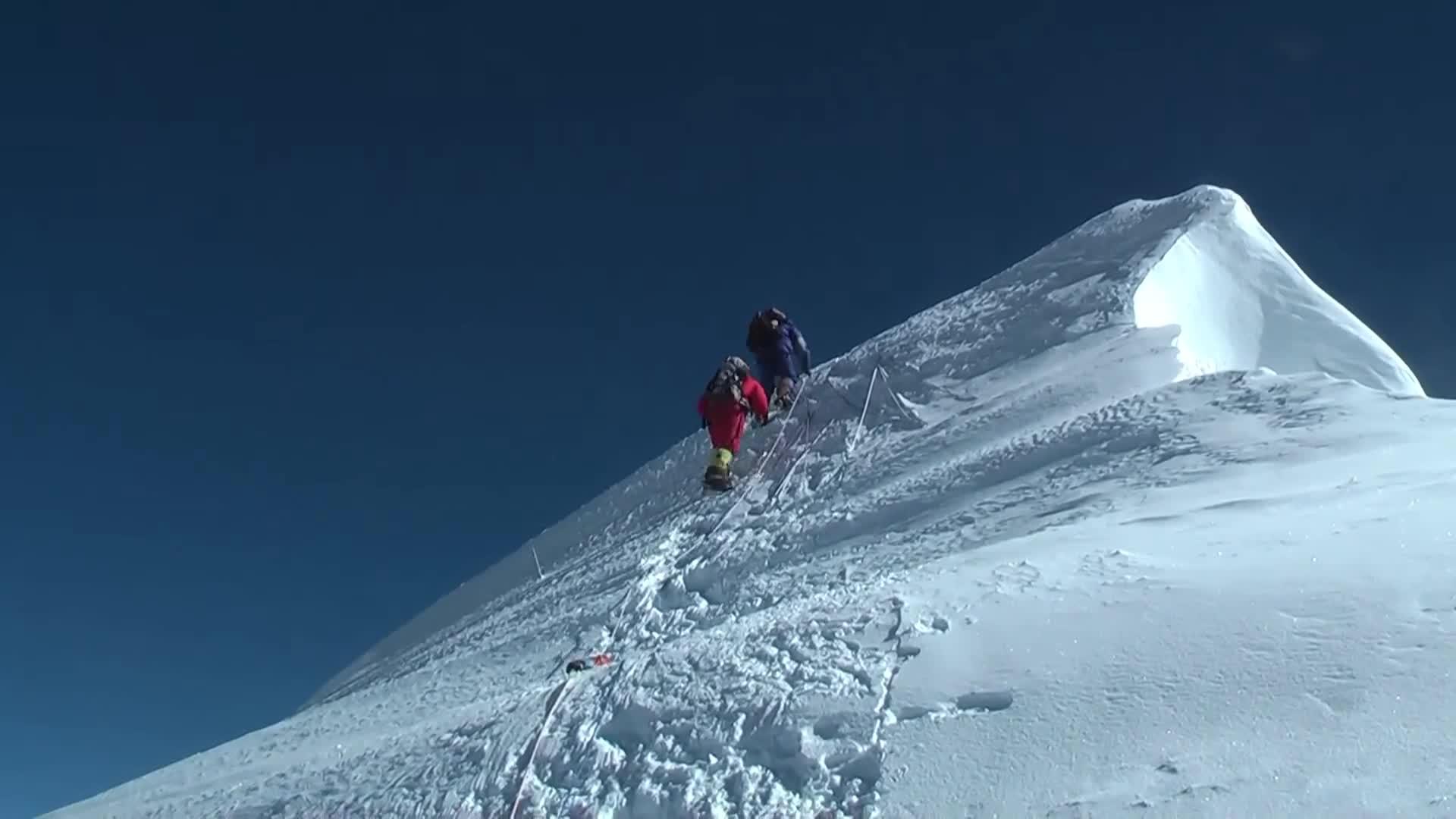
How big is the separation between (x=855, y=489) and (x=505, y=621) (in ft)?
9.91

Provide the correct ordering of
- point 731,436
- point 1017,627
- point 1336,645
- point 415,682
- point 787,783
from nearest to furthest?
point 1336,645 < point 787,783 < point 1017,627 < point 415,682 < point 731,436

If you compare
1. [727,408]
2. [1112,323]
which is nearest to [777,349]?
[727,408]

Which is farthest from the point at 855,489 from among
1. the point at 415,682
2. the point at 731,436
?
the point at 415,682

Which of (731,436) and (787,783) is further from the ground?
(731,436)

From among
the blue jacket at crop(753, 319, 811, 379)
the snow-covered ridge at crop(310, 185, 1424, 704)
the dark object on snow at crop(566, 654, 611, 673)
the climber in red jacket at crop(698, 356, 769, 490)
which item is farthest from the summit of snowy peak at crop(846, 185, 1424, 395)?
the dark object on snow at crop(566, 654, 611, 673)

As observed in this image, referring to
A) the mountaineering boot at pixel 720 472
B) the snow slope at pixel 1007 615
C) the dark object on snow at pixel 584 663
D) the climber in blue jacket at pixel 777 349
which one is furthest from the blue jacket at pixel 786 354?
the dark object on snow at pixel 584 663

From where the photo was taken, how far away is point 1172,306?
1120cm

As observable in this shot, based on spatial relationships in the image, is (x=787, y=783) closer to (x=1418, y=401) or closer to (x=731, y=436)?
(x=1418, y=401)

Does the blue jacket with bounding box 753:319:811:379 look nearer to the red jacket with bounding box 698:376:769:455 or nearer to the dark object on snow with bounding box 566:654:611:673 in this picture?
the red jacket with bounding box 698:376:769:455

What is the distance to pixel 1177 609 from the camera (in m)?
5.38

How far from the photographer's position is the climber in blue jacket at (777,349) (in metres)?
12.6

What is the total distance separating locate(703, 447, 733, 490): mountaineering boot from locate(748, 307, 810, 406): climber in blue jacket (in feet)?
5.96

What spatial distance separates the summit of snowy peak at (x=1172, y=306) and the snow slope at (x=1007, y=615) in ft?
0.15

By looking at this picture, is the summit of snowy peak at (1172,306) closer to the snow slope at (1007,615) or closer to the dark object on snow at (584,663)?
the snow slope at (1007,615)
